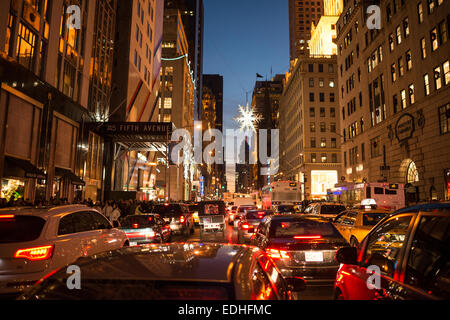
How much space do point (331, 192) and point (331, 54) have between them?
5414cm

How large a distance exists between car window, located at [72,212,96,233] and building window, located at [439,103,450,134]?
88.6ft

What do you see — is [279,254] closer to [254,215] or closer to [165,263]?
[165,263]

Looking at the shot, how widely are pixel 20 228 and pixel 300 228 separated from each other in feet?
19.0

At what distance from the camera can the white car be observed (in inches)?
220

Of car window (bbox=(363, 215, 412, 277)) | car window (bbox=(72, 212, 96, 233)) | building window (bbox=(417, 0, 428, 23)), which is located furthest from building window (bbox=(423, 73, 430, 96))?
car window (bbox=(72, 212, 96, 233))

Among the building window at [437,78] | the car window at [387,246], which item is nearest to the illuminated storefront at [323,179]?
the building window at [437,78]

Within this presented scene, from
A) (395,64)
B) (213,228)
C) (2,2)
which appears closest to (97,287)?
(213,228)

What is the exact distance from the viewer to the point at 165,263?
2.74 metres

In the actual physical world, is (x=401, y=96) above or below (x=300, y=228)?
above

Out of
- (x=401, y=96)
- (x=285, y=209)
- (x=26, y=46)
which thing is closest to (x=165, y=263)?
(x=26, y=46)

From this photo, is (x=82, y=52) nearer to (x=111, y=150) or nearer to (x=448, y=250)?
(x=111, y=150)

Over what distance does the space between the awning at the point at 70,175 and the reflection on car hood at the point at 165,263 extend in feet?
79.8

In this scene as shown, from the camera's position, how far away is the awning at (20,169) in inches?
754

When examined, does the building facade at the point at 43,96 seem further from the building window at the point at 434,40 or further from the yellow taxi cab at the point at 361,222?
the building window at the point at 434,40
